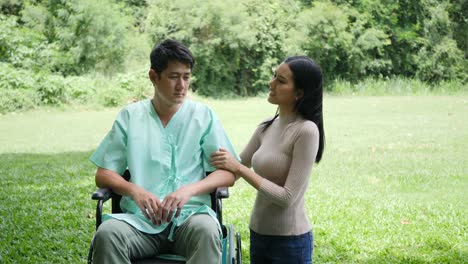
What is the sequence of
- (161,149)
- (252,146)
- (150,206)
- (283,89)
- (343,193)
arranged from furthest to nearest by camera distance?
(343,193), (252,146), (161,149), (283,89), (150,206)

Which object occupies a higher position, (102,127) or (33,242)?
(33,242)

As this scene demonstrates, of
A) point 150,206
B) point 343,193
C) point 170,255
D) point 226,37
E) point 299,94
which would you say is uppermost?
point 299,94

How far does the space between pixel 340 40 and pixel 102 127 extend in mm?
10791

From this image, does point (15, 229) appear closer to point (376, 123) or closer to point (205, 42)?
point (376, 123)

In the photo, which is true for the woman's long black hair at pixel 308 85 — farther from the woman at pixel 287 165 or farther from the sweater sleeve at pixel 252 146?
the sweater sleeve at pixel 252 146

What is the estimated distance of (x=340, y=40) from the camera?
63.3 feet

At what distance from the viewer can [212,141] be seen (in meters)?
2.47

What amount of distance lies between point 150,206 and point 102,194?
0.20 meters

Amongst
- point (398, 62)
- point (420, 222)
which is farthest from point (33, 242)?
point (398, 62)

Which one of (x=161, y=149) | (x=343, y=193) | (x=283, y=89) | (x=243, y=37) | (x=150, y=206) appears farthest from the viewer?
(x=243, y=37)

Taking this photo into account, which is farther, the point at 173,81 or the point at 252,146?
the point at 252,146

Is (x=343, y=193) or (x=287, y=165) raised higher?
(x=287, y=165)

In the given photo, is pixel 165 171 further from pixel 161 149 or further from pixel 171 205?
pixel 171 205

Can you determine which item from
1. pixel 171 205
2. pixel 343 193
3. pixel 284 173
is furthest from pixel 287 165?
pixel 343 193
